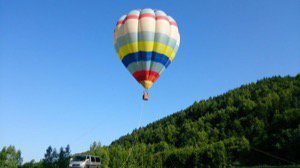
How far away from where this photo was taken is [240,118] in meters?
115

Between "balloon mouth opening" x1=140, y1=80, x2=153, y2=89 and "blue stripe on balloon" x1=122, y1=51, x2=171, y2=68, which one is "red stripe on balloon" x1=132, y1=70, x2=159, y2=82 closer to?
"balloon mouth opening" x1=140, y1=80, x2=153, y2=89

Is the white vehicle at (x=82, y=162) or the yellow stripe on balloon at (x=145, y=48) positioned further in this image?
the yellow stripe on balloon at (x=145, y=48)

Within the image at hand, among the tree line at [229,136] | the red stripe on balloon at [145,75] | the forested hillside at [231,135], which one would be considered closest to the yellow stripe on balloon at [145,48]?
the red stripe on balloon at [145,75]

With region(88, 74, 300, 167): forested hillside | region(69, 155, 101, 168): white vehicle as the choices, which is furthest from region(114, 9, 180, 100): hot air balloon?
region(88, 74, 300, 167): forested hillside

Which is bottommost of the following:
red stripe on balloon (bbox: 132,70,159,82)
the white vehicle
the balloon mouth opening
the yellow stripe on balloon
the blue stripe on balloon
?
the white vehicle

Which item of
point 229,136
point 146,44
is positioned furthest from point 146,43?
point 229,136

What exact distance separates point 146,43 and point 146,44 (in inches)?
3.8

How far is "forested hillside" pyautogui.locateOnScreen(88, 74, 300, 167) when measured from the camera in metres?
85.0

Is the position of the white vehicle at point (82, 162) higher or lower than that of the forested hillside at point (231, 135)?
lower

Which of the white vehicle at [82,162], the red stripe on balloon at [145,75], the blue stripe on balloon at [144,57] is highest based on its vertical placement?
the blue stripe on balloon at [144,57]

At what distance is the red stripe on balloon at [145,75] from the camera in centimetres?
3134

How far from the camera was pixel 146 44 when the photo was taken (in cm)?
3120

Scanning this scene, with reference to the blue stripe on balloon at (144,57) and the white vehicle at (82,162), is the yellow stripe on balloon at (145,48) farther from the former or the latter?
the white vehicle at (82,162)

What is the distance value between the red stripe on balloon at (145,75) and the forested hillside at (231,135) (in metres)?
43.4
